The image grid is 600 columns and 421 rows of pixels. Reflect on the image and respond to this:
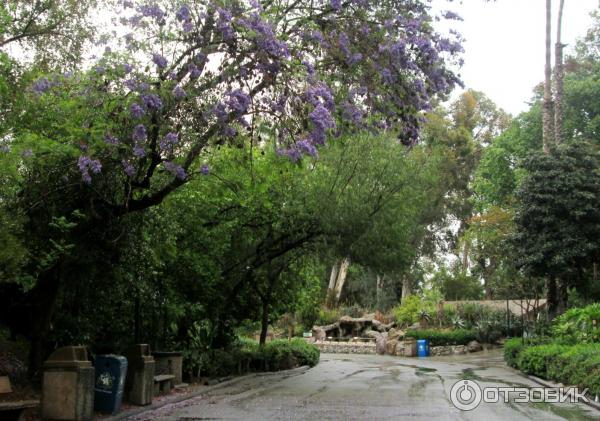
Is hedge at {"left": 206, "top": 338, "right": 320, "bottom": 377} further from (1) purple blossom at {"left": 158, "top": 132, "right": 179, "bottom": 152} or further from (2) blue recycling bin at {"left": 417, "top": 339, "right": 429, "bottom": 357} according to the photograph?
(2) blue recycling bin at {"left": 417, "top": 339, "right": 429, "bottom": 357}

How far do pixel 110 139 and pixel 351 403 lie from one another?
6.98 m

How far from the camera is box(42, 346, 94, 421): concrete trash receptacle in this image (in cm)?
874

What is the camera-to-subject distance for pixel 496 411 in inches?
420

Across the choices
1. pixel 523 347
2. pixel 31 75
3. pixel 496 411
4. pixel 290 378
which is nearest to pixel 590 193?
pixel 523 347

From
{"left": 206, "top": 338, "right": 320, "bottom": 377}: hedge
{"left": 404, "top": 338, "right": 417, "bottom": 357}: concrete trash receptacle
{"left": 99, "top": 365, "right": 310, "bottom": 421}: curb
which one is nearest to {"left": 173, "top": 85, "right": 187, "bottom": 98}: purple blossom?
{"left": 99, "top": 365, "right": 310, "bottom": 421}: curb

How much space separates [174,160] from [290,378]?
10.8 m

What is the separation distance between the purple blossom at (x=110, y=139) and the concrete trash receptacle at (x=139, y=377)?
4511 mm

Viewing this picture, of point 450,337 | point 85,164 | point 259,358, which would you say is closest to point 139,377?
point 85,164

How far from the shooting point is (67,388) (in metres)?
8.79

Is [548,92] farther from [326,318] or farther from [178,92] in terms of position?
[178,92]

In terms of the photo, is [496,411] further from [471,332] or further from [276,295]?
[471,332]

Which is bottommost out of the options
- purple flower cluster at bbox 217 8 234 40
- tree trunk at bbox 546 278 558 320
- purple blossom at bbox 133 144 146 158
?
tree trunk at bbox 546 278 558 320

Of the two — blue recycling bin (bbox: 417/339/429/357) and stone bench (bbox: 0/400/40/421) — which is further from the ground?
stone bench (bbox: 0/400/40/421)
